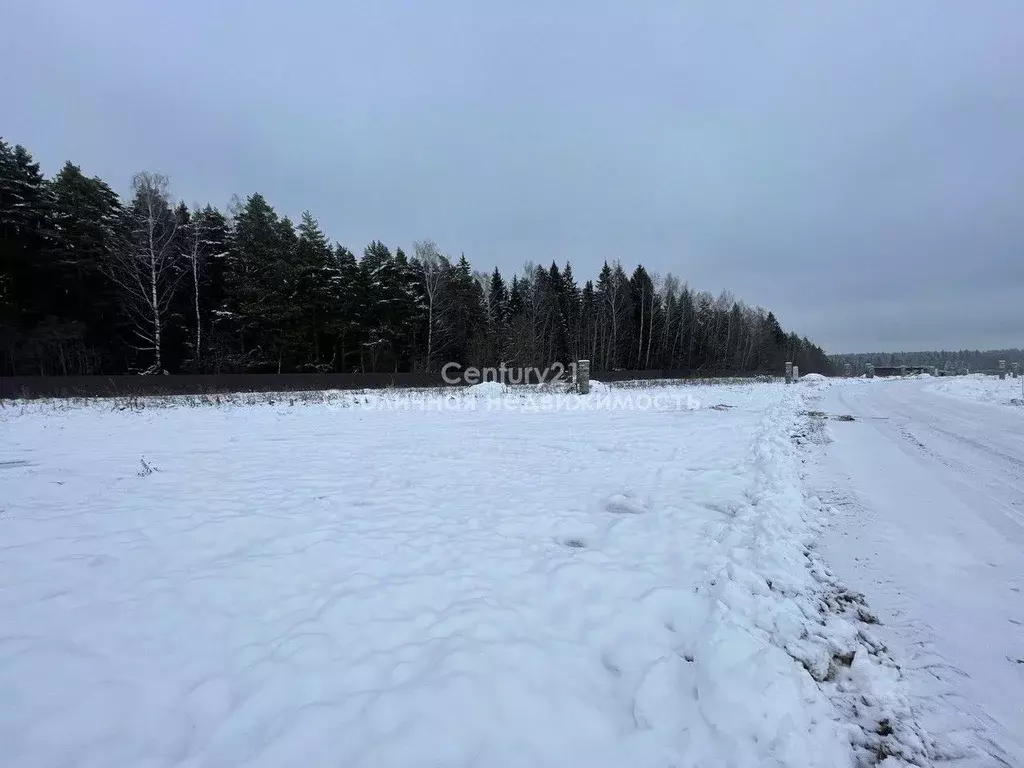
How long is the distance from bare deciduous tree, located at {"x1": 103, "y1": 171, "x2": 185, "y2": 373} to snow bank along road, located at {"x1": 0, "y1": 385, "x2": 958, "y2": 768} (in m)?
21.4

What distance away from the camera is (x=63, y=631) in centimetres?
274

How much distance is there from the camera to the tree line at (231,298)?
2373cm

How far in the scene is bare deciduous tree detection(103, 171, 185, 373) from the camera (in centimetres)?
2255

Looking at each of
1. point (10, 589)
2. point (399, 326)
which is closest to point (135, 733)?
point (10, 589)

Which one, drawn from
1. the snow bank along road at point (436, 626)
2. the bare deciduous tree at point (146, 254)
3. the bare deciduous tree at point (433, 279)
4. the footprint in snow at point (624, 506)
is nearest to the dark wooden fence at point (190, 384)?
the bare deciduous tree at point (146, 254)

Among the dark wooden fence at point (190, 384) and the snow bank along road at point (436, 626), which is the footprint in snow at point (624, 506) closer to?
the snow bank along road at point (436, 626)

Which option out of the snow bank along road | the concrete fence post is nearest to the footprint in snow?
the snow bank along road

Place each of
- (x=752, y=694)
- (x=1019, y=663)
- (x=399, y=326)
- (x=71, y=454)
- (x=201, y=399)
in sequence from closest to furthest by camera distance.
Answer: (x=752, y=694), (x=1019, y=663), (x=71, y=454), (x=201, y=399), (x=399, y=326)

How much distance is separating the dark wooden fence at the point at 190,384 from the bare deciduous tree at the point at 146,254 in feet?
7.90

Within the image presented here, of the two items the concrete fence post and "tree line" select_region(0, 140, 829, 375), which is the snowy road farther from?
"tree line" select_region(0, 140, 829, 375)

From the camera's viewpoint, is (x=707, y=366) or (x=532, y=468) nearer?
(x=532, y=468)

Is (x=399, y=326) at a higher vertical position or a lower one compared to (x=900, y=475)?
higher

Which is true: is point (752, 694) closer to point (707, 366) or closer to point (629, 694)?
point (629, 694)

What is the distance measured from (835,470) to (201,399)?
66.6 feet
